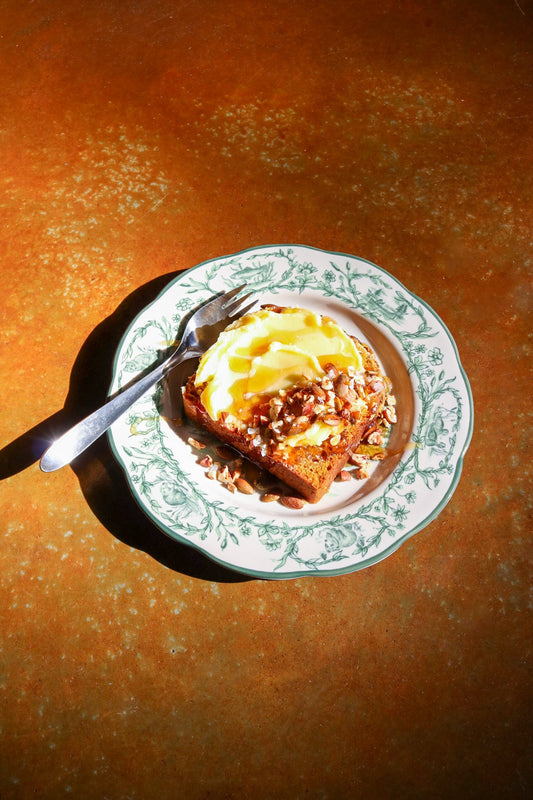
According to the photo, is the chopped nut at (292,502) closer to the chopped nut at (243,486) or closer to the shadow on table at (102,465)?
the chopped nut at (243,486)

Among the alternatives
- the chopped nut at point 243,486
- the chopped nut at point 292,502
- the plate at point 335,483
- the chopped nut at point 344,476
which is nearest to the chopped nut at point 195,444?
the plate at point 335,483

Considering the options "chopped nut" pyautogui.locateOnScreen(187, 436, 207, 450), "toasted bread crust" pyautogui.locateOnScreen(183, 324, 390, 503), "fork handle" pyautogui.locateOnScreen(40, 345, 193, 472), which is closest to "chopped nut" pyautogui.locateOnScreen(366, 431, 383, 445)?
"toasted bread crust" pyautogui.locateOnScreen(183, 324, 390, 503)

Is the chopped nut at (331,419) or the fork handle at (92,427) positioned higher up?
the fork handle at (92,427)

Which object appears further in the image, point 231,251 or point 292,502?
point 231,251

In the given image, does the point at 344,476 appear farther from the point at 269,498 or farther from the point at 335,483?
the point at 269,498

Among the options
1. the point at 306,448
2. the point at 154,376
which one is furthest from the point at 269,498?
the point at 154,376

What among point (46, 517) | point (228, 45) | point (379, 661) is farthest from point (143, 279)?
point (379, 661)

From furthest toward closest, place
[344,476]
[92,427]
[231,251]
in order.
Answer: [231,251], [344,476], [92,427]
